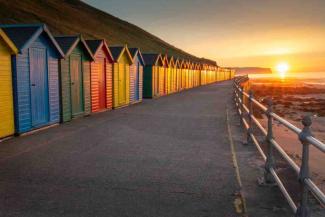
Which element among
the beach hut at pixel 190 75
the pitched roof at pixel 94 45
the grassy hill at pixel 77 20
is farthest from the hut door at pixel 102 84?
the grassy hill at pixel 77 20

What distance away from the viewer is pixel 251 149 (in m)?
8.80

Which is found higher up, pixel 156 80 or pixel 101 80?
pixel 101 80

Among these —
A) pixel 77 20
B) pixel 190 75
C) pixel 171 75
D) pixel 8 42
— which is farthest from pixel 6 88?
pixel 77 20

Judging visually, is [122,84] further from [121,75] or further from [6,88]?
[6,88]

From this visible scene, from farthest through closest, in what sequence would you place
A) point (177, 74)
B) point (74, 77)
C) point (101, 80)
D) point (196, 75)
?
point (196, 75)
point (177, 74)
point (101, 80)
point (74, 77)

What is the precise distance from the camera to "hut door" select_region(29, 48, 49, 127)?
37.0ft

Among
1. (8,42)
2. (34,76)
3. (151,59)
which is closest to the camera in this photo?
(8,42)

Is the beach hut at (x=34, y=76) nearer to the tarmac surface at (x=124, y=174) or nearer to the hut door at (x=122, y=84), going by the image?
the tarmac surface at (x=124, y=174)

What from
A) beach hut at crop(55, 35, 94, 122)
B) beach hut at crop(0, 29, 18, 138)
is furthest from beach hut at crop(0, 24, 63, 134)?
beach hut at crop(55, 35, 94, 122)

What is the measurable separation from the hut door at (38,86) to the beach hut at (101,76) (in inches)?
154

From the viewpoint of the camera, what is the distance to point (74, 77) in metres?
14.3

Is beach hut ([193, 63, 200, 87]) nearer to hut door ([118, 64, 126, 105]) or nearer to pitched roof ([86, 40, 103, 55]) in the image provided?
hut door ([118, 64, 126, 105])

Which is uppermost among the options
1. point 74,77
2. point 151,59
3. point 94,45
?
point 94,45

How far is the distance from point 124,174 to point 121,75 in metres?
13.3
